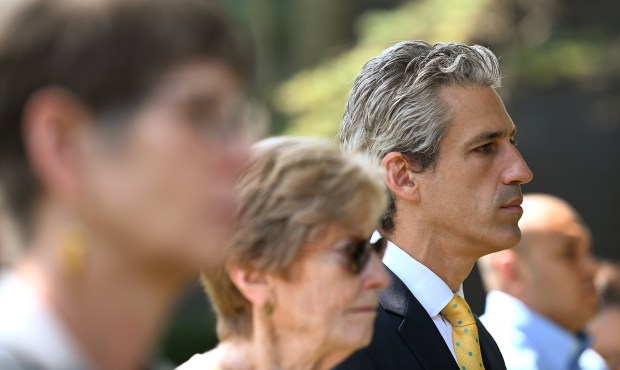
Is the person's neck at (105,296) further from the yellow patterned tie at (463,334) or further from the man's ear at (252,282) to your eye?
the yellow patterned tie at (463,334)

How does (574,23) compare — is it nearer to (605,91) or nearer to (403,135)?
(605,91)

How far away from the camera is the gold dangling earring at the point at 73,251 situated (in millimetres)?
1605

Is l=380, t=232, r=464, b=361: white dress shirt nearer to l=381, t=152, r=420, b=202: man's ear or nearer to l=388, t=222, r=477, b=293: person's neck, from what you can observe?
l=388, t=222, r=477, b=293: person's neck

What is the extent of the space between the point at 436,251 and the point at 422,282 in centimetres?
15

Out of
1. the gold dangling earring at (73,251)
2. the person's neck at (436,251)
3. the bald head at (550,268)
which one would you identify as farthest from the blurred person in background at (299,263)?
the bald head at (550,268)

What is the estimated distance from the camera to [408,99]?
3.76 meters

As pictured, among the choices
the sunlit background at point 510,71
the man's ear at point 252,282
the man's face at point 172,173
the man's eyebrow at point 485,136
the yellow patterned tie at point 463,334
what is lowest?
the sunlit background at point 510,71

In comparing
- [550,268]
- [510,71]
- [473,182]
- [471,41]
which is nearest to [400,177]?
[473,182]

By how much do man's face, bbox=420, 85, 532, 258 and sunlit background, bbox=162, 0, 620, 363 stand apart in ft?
20.7

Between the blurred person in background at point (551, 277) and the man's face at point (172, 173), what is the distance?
366 cm

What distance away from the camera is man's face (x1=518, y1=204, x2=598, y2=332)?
5422mm

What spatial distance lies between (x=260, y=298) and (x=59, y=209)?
0.90 metres

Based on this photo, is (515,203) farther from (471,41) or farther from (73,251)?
(471,41)

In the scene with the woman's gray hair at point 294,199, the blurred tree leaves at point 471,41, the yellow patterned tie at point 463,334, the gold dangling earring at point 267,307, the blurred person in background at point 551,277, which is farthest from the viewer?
the blurred tree leaves at point 471,41
